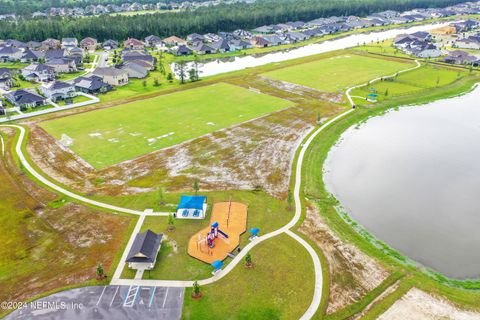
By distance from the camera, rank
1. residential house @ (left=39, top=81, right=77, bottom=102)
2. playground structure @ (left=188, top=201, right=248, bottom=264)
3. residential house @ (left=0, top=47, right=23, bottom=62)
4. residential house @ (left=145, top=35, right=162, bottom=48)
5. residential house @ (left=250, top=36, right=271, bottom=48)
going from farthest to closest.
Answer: residential house @ (left=250, top=36, right=271, bottom=48) → residential house @ (left=145, top=35, right=162, bottom=48) → residential house @ (left=0, top=47, right=23, bottom=62) → residential house @ (left=39, top=81, right=77, bottom=102) → playground structure @ (left=188, top=201, right=248, bottom=264)

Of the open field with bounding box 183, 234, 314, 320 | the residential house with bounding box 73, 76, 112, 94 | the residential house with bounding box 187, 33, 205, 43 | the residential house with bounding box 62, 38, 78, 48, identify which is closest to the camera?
the open field with bounding box 183, 234, 314, 320

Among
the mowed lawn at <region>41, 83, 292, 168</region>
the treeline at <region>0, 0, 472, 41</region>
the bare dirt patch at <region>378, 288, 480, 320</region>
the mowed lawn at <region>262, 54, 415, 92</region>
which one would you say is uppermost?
the treeline at <region>0, 0, 472, 41</region>

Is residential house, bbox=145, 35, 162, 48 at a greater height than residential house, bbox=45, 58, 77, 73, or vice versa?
residential house, bbox=145, 35, 162, 48

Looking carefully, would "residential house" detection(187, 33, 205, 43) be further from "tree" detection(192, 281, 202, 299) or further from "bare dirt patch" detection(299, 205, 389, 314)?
"tree" detection(192, 281, 202, 299)

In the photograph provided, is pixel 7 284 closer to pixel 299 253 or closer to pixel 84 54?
pixel 299 253

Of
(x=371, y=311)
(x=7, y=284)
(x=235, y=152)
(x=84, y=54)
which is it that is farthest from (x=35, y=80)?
(x=371, y=311)

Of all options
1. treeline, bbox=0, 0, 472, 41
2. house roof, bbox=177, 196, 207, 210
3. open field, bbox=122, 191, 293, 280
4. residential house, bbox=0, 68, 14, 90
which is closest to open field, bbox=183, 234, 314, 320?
open field, bbox=122, 191, 293, 280

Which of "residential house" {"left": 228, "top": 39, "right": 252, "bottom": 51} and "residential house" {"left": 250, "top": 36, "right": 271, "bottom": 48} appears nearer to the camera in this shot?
"residential house" {"left": 228, "top": 39, "right": 252, "bottom": 51}
